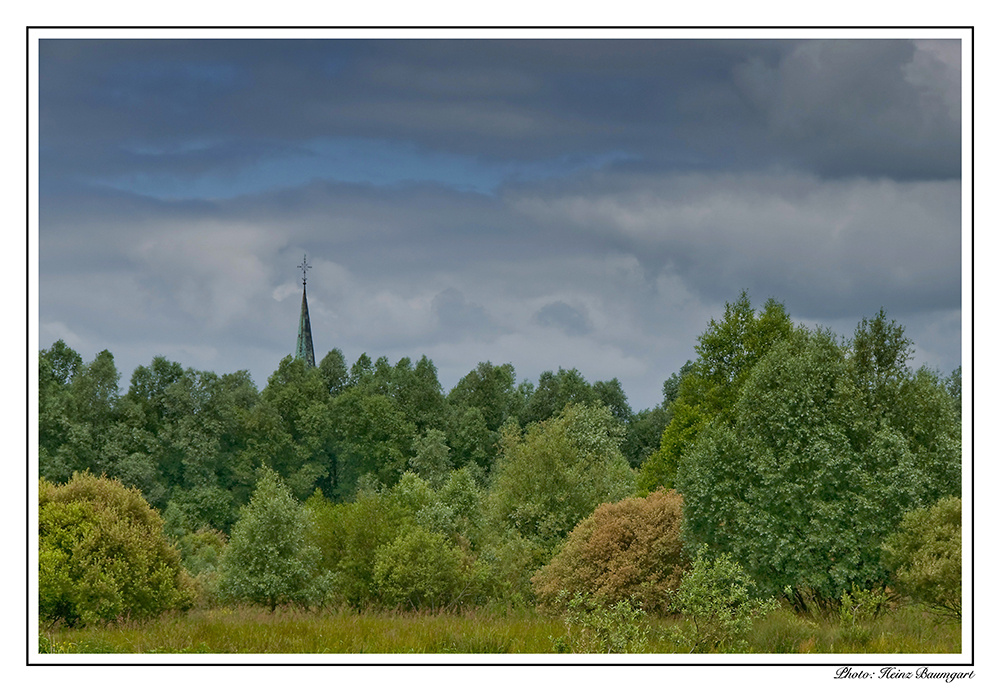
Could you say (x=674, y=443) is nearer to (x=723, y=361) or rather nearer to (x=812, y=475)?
(x=723, y=361)

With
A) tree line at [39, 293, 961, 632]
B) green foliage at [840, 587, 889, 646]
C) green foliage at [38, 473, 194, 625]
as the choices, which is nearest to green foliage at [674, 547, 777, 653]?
tree line at [39, 293, 961, 632]

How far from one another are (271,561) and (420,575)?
502 centimetres

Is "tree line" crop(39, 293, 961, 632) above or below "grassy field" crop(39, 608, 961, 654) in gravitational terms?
above

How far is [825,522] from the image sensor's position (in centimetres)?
2161

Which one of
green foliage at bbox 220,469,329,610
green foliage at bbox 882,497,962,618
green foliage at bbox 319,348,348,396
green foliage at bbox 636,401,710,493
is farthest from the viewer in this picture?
green foliage at bbox 319,348,348,396

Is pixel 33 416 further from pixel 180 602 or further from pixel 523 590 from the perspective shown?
pixel 523 590

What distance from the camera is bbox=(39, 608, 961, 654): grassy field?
18.8 meters

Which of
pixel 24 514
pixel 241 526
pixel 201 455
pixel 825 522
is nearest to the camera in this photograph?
pixel 24 514

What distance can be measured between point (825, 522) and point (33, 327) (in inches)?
713

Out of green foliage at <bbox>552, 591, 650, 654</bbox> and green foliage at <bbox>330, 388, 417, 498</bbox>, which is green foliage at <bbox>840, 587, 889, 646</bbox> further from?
green foliage at <bbox>330, 388, 417, 498</bbox>

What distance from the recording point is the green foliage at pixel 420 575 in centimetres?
2830

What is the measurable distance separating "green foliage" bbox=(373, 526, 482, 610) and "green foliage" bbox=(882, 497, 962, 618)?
13.8 m

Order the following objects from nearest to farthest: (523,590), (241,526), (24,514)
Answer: (24,514) → (241,526) → (523,590)
